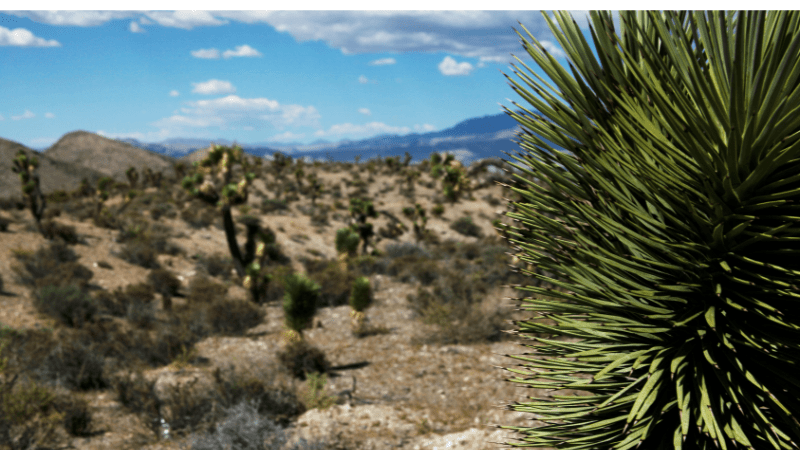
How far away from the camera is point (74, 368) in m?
7.73

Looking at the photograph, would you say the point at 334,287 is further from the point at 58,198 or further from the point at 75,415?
the point at 58,198

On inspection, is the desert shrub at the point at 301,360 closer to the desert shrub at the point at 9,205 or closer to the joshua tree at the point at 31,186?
the joshua tree at the point at 31,186

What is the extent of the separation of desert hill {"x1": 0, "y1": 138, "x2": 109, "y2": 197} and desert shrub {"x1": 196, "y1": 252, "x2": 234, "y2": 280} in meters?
35.2

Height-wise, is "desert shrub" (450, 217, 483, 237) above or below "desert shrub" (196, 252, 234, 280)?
above

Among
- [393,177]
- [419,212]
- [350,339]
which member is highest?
[393,177]

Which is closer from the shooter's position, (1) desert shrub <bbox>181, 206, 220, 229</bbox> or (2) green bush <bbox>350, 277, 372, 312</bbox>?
(2) green bush <bbox>350, 277, 372, 312</bbox>

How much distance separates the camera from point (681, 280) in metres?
1.59

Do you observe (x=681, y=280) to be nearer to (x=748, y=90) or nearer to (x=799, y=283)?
(x=799, y=283)

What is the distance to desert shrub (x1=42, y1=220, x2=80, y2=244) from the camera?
54.2 feet

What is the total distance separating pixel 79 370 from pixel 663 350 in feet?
30.8

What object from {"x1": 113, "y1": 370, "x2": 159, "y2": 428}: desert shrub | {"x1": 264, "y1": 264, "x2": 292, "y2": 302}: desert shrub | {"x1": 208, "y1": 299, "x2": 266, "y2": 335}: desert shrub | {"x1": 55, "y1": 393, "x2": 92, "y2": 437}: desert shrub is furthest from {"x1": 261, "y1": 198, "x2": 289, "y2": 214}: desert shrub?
{"x1": 55, "y1": 393, "x2": 92, "y2": 437}: desert shrub

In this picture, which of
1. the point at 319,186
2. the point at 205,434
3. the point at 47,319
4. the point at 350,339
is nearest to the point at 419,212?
the point at 319,186

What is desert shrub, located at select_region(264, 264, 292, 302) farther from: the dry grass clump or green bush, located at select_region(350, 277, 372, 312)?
the dry grass clump

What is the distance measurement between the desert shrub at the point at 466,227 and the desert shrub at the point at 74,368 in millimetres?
23927
